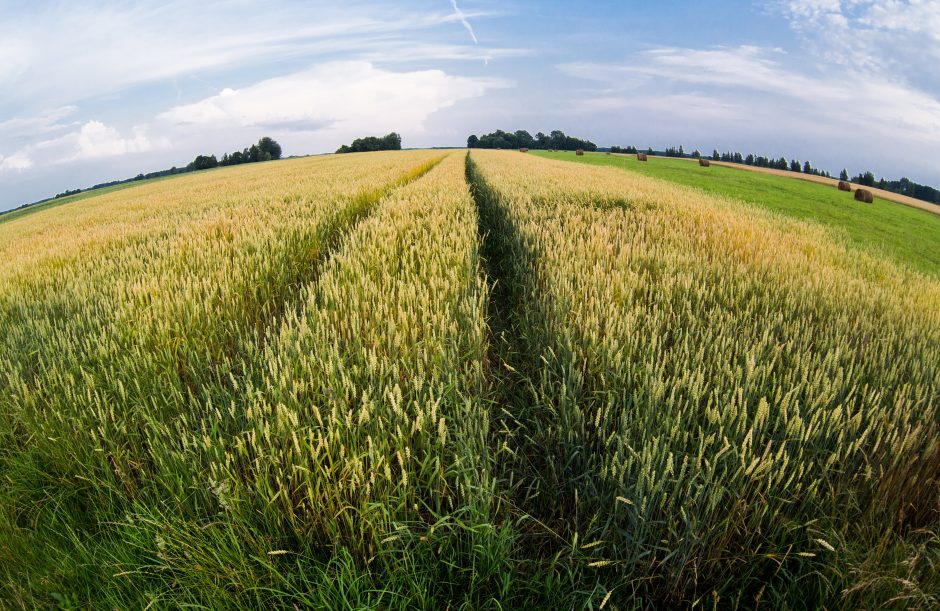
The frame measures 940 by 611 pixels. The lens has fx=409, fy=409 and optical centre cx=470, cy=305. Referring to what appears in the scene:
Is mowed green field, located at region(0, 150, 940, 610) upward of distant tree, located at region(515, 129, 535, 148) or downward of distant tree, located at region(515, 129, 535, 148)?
downward

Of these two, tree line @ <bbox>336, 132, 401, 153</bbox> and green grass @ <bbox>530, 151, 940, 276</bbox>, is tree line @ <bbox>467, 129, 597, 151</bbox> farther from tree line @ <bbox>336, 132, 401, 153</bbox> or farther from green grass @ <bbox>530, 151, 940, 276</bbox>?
green grass @ <bbox>530, 151, 940, 276</bbox>

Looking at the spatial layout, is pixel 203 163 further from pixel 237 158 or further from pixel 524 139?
pixel 524 139

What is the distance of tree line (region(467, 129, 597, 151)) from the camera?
99.9 m

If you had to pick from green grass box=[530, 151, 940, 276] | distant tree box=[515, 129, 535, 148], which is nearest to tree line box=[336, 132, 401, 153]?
distant tree box=[515, 129, 535, 148]

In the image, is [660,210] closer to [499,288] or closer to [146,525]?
[499,288]

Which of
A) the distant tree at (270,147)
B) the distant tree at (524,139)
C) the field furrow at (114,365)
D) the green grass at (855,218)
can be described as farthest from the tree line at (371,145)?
the field furrow at (114,365)

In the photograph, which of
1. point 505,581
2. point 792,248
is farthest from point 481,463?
point 792,248

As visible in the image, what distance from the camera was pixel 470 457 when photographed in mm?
1570

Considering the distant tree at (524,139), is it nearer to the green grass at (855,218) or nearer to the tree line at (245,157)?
the tree line at (245,157)

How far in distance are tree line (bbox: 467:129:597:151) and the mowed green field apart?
103070 mm

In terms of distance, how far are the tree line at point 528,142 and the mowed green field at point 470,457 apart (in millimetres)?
103070

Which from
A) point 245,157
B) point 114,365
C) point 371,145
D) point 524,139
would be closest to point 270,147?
point 245,157

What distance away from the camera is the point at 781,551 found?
1.63 metres

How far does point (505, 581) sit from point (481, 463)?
0.47 metres
